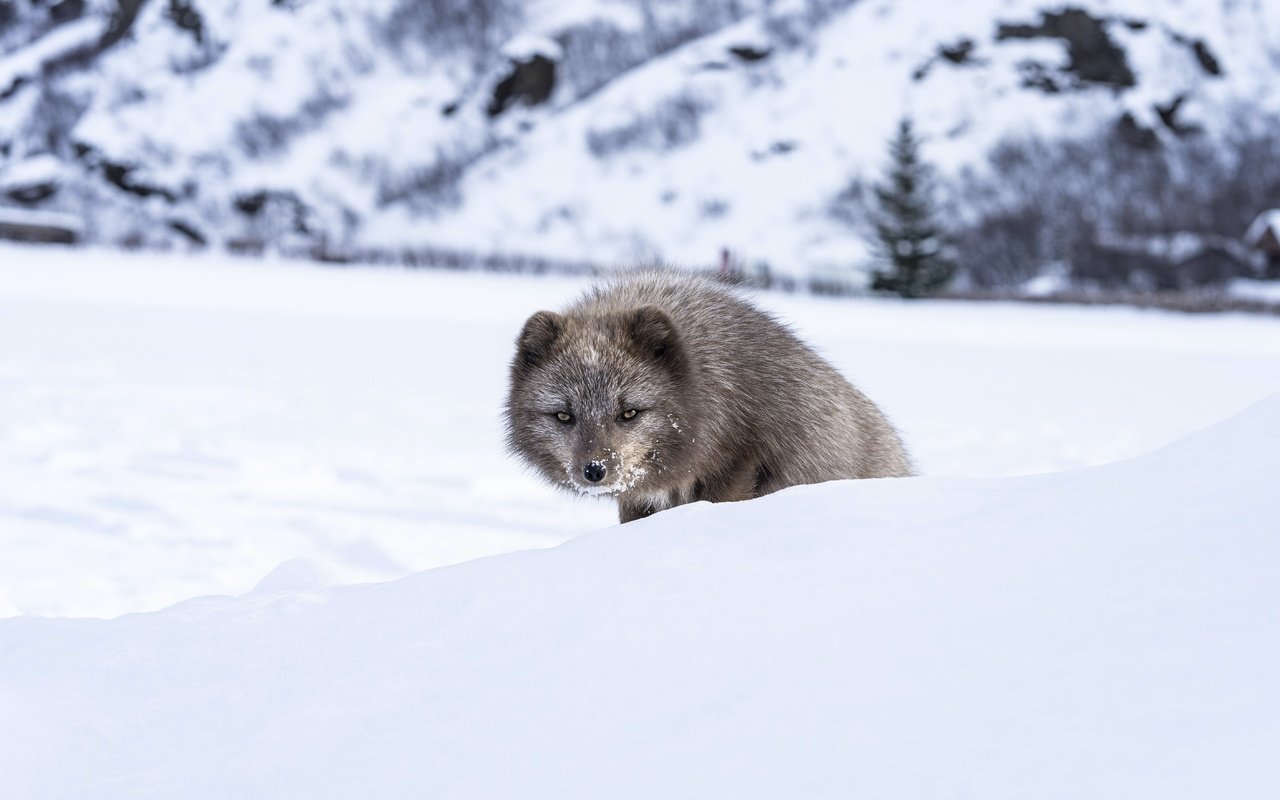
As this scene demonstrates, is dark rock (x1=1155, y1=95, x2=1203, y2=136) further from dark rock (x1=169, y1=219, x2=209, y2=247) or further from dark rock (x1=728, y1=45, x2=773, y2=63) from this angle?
dark rock (x1=169, y1=219, x2=209, y2=247)

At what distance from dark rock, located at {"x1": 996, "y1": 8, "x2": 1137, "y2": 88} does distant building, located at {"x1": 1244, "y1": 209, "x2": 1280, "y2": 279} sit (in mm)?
18599

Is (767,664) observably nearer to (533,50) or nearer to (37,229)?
(37,229)

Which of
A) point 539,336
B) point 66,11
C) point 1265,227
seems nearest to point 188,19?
point 66,11

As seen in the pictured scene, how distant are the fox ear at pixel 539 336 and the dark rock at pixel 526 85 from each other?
66.1m

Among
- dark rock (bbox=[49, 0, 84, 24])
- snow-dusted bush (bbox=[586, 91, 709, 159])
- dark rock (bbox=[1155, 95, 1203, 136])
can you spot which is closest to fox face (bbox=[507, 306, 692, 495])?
dark rock (bbox=[1155, 95, 1203, 136])

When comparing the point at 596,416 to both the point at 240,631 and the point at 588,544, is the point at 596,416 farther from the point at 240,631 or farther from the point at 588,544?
the point at 240,631

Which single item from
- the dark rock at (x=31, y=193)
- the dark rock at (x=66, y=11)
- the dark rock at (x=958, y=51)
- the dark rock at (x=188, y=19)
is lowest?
the dark rock at (x=31, y=193)

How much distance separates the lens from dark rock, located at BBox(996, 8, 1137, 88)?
60.7 meters

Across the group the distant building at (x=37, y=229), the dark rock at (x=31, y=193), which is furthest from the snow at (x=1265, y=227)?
the dark rock at (x=31, y=193)

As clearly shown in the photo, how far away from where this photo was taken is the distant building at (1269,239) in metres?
41.9

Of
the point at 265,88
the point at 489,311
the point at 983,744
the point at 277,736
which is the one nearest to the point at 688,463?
the point at 277,736

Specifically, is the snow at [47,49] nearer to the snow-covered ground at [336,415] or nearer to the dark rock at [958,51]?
the dark rock at [958,51]

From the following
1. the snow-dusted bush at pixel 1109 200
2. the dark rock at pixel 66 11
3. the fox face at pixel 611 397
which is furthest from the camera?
the dark rock at pixel 66 11

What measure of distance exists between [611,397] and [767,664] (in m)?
2.48
